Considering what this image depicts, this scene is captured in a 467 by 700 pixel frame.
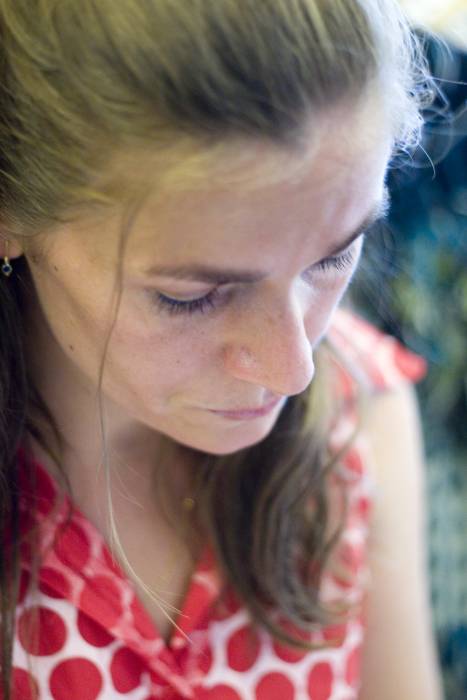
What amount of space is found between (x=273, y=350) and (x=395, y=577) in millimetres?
394

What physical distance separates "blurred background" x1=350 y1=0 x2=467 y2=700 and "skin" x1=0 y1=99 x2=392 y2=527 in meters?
0.31

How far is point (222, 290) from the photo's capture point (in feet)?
1.98

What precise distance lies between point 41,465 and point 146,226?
0.91 ft

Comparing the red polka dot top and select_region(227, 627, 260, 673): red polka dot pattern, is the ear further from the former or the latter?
select_region(227, 627, 260, 673): red polka dot pattern

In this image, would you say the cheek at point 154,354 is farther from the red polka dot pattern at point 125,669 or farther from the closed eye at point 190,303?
the red polka dot pattern at point 125,669

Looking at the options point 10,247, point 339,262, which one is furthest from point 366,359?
point 10,247

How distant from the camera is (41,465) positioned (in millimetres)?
769

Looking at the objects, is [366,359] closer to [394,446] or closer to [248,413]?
[394,446]

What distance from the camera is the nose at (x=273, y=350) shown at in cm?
62

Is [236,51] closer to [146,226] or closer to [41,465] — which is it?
[146,226]

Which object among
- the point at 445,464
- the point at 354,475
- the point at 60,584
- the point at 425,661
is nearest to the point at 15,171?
the point at 60,584

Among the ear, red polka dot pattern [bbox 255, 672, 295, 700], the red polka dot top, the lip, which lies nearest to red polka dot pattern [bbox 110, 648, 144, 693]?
the red polka dot top

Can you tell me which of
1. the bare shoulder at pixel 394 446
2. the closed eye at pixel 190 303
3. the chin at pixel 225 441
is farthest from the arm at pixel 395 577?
the closed eye at pixel 190 303

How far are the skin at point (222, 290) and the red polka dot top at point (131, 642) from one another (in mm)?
135
